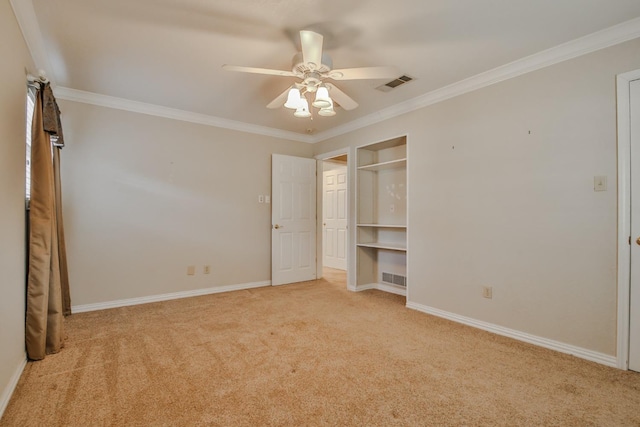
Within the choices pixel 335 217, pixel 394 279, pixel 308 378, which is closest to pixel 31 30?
pixel 308 378

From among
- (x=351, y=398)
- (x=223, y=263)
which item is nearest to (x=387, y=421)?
(x=351, y=398)

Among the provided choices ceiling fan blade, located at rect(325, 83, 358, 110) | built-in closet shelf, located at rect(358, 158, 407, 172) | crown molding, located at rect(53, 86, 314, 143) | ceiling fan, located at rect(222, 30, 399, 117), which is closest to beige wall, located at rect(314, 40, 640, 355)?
built-in closet shelf, located at rect(358, 158, 407, 172)

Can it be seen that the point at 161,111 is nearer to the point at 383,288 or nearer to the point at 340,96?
the point at 340,96

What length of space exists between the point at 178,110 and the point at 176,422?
3621 mm

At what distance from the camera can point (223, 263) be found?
14.3 feet

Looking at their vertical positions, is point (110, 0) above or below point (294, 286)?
above

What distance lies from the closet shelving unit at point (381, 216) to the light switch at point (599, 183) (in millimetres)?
2149

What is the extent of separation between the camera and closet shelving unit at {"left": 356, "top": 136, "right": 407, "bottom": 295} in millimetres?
4313

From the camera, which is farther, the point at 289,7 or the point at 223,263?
the point at 223,263

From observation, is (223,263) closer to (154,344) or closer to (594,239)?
(154,344)

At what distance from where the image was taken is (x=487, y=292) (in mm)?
2939

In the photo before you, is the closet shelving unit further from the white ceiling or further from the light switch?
the light switch

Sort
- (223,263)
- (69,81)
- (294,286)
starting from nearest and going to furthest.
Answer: (69,81), (223,263), (294,286)

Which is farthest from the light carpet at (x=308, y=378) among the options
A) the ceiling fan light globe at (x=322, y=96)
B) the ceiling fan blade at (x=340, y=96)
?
the ceiling fan blade at (x=340, y=96)
